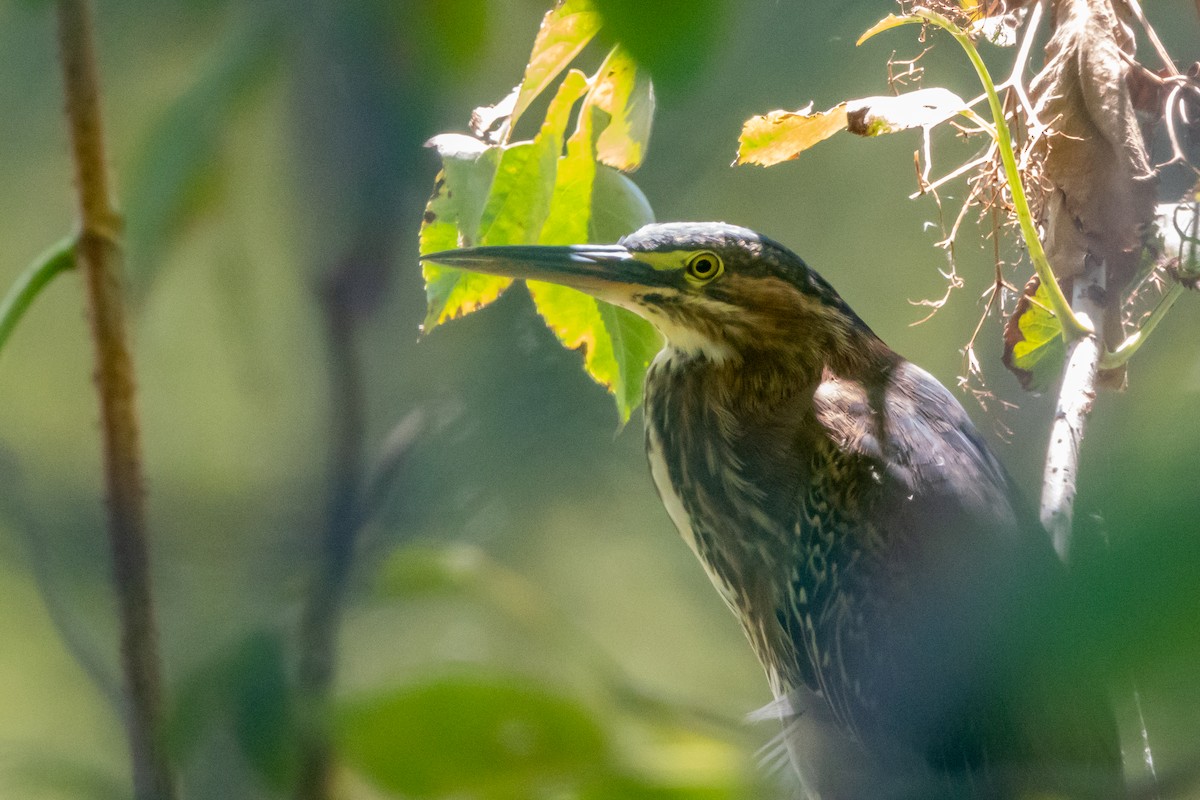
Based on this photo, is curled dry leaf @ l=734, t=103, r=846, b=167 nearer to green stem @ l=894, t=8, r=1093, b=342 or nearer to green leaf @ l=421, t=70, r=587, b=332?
green stem @ l=894, t=8, r=1093, b=342

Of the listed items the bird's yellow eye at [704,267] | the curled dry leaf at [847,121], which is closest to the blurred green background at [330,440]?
the curled dry leaf at [847,121]

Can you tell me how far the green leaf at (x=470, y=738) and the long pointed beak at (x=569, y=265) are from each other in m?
0.62

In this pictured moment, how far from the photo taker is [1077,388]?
1.06 metres

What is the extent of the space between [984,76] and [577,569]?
1.59 meters

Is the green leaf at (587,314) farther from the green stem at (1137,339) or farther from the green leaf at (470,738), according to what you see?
the green leaf at (470,738)

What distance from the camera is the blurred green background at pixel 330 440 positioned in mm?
228

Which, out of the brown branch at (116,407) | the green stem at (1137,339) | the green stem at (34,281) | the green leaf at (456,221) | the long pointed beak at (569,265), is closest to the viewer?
the brown branch at (116,407)

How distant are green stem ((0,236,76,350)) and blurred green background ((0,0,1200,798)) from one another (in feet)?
0.18

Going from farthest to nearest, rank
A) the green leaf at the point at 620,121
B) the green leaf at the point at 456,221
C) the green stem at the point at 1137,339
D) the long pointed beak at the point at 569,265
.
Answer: the green stem at the point at 1137,339 → the long pointed beak at the point at 569,265 → the green leaf at the point at 456,221 → the green leaf at the point at 620,121

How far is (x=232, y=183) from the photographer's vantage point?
0.51 metres

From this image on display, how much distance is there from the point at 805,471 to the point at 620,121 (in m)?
0.61

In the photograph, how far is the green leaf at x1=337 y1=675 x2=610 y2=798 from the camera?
29 cm

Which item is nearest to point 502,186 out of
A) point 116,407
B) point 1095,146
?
point 116,407

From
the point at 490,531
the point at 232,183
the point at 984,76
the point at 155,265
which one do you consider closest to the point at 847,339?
the point at 984,76
